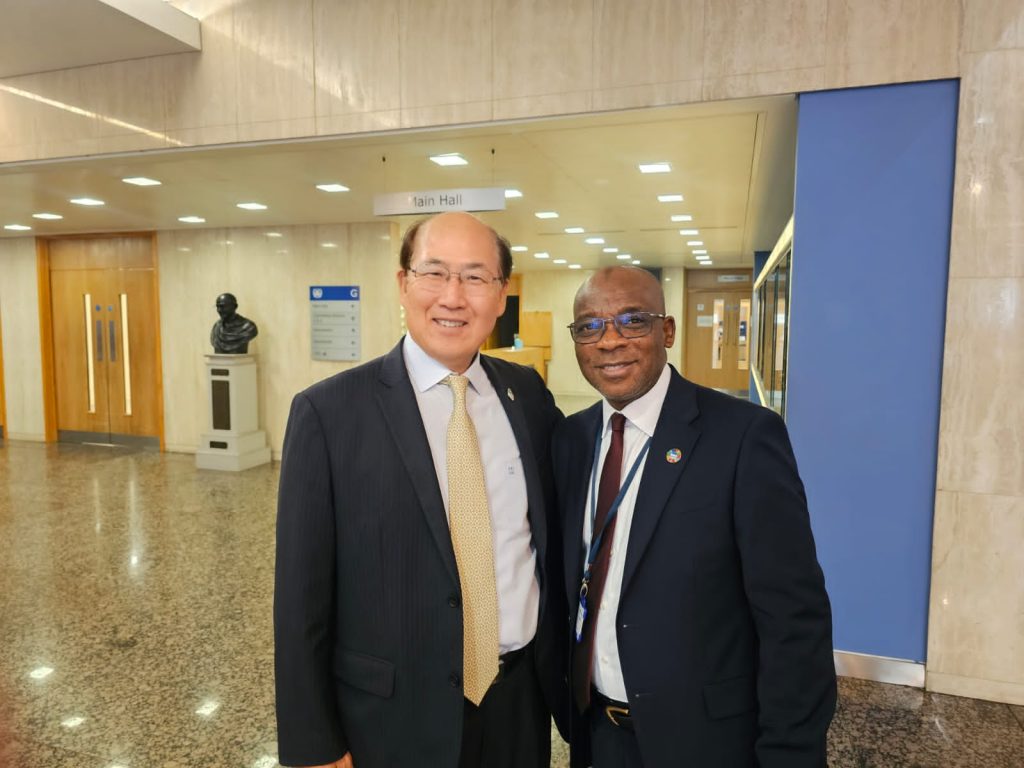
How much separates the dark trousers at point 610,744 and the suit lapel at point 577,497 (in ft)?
1.01

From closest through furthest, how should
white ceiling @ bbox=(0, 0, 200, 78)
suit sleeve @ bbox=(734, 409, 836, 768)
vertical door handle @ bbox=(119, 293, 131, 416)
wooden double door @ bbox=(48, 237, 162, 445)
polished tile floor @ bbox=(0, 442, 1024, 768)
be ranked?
suit sleeve @ bbox=(734, 409, 836, 768), polished tile floor @ bbox=(0, 442, 1024, 768), white ceiling @ bbox=(0, 0, 200, 78), wooden double door @ bbox=(48, 237, 162, 445), vertical door handle @ bbox=(119, 293, 131, 416)

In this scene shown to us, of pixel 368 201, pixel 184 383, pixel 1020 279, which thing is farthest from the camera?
pixel 184 383

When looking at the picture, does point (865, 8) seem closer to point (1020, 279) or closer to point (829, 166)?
point (829, 166)

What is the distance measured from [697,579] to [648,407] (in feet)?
1.33

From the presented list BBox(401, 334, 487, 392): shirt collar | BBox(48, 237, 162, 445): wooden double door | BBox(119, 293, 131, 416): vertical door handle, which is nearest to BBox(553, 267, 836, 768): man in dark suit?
BBox(401, 334, 487, 392): shirt collar

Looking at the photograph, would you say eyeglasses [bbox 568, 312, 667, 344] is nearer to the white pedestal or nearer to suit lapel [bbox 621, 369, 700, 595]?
suit lapel [bbox 621, 369, 700, 595]

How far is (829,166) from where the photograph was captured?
355 centimetres

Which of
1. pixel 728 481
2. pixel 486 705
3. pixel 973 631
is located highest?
pixel 728 481

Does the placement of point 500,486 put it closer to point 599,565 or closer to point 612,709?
point 599,565

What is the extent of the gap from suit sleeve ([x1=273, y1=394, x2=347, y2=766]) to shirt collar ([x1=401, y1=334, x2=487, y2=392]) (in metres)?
0.26

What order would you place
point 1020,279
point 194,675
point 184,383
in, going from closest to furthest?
1. point 1020,279
2. point 194,675
3. point 184,383

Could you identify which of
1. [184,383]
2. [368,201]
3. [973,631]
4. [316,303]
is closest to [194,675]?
[973,631]

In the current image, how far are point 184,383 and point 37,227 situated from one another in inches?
118

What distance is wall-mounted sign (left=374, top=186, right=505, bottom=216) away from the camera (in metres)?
4.64
